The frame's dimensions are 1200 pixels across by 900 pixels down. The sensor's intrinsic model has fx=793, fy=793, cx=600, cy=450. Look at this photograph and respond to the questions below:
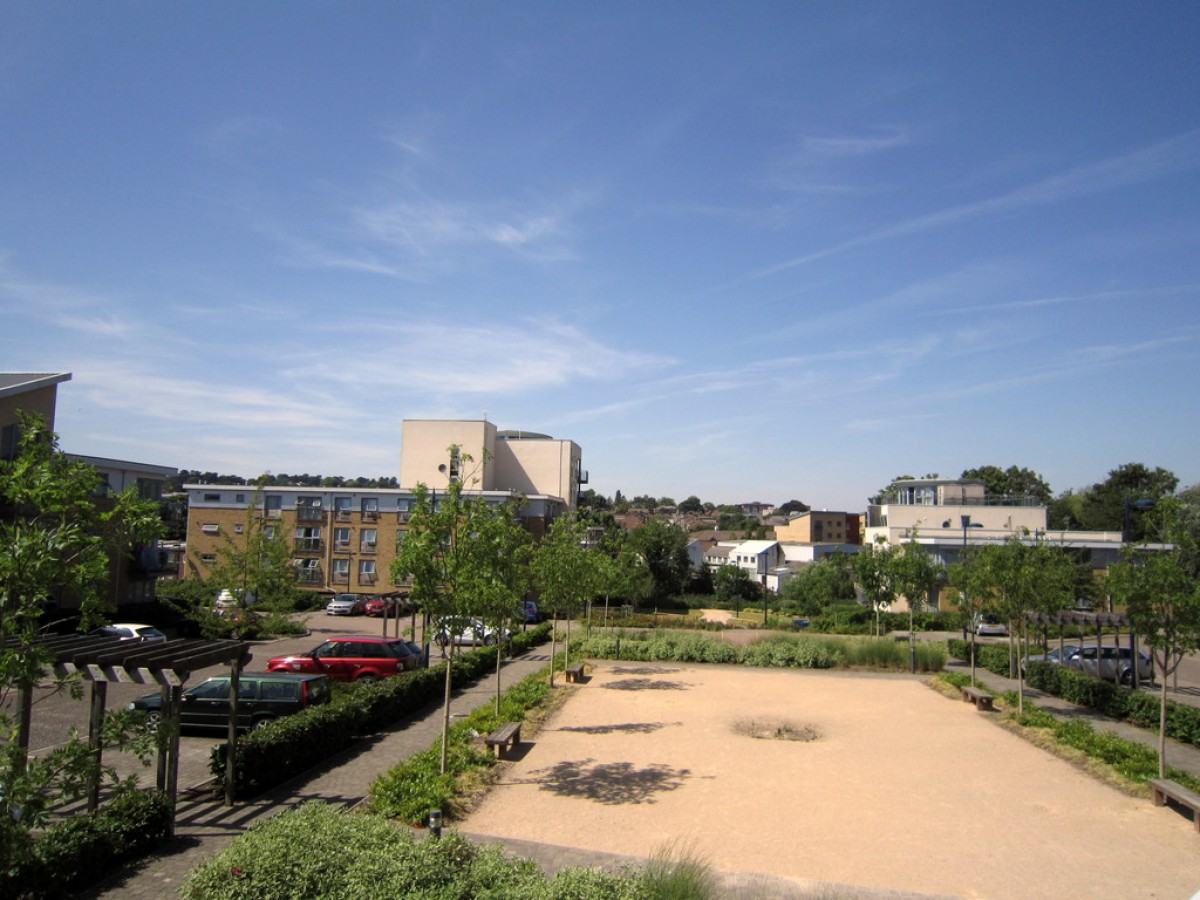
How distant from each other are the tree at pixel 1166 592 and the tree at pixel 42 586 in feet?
56.9

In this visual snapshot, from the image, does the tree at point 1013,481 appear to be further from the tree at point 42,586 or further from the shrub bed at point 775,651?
the tree at point 42,586

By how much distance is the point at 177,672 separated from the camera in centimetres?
1119

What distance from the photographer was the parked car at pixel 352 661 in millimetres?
23734

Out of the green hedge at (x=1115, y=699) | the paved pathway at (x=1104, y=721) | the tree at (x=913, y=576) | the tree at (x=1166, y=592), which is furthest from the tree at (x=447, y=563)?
the tree at (x=913, y=576)

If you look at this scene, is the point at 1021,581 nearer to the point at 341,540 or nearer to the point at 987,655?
the point at 987,655

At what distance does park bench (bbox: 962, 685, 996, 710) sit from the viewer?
23.0m

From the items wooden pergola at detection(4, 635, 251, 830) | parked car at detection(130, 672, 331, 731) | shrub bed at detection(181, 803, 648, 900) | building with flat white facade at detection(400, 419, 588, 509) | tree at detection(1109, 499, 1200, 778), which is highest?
building with flat white facade at detection(400, 419, 588, 509)

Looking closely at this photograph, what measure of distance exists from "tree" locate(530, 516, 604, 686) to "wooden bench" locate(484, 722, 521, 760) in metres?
7.26

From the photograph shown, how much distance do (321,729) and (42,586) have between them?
9681mm

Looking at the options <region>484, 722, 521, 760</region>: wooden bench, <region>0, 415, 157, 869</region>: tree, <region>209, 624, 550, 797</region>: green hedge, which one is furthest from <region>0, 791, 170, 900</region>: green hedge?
Result: <region>484, 722, 521, 760</region>: wooden bench

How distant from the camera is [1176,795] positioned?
44.7ft

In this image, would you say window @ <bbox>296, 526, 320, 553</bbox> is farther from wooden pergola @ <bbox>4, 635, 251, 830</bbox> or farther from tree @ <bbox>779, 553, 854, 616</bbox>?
wooden pergola @ <bbox>4, 635, 251, 830</bbox>

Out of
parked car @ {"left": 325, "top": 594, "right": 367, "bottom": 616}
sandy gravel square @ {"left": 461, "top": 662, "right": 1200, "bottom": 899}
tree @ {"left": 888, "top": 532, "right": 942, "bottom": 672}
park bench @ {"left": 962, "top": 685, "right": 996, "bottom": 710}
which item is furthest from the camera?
parked car @ {"left": 325, "top": 594, "right": 367, "bottom": 616}

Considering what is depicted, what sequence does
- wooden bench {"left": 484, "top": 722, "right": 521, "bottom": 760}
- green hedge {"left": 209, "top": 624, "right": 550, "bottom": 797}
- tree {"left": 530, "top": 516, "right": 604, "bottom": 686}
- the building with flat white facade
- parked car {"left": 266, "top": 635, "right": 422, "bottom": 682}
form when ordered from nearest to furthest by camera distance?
green hedge {"left": 209, "top": 624, "right": 550, "bottom": 797}, wooden bench {"left": 484, "top": 722, "right": 521, "bottom": 760}, parked car {"left": 266, "top": 635, "right": 422, "bottom": 682}, tree {"left": 530, "top": 516, "right": 604, "bottom": 686}, the building with flat white facade
